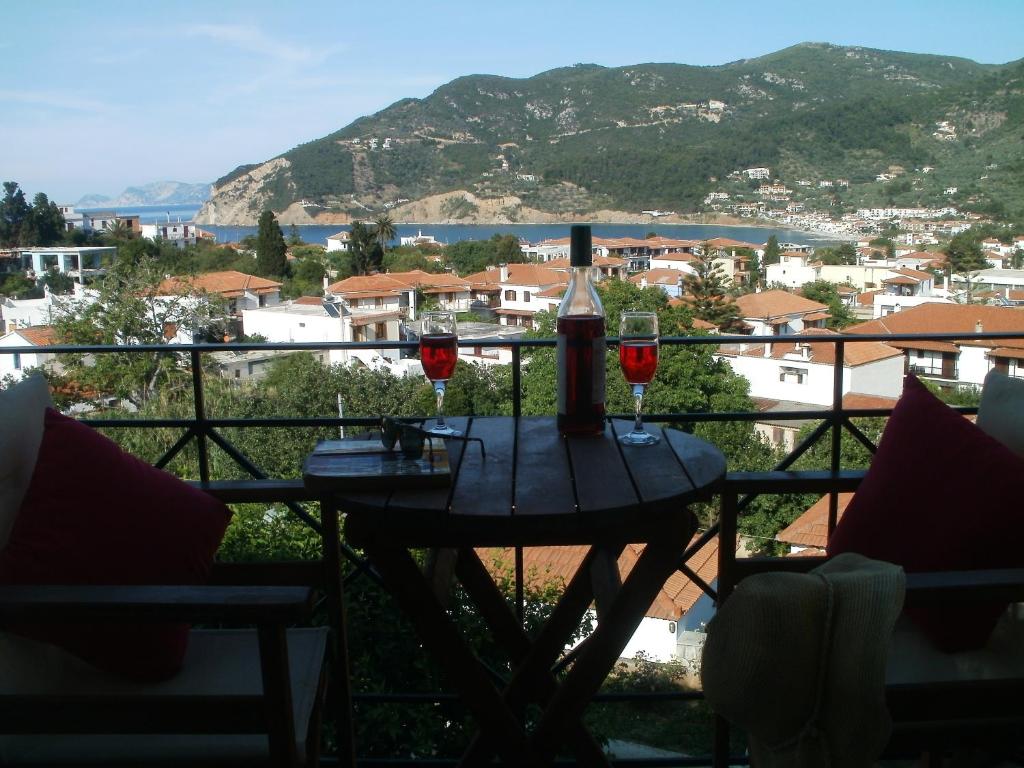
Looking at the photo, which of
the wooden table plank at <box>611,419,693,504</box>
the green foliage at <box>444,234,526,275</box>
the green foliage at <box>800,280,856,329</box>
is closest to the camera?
the wooden table plank at <box>611,419,693,504</box>

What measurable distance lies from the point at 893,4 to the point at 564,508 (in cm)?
5286

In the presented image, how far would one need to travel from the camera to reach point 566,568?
372cm

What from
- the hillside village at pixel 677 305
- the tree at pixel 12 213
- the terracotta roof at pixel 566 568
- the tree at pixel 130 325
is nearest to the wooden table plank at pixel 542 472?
the terracotta roof at pixel 566 568

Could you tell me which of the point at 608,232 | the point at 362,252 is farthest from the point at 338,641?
the point at 362,252

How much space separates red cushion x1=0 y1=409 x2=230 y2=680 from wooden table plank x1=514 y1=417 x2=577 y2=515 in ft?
1.69

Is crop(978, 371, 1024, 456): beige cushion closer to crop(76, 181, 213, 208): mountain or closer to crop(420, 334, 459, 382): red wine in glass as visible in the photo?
crop(420, 334, 459, 382): red wine in glass

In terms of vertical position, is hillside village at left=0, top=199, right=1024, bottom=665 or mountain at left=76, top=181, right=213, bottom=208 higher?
mountain at left=76, top=181, right=213, bottom=208

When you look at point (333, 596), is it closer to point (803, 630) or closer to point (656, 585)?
point (656, 585)

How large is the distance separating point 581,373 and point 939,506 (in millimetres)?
566

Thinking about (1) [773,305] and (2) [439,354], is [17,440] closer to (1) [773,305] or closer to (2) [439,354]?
(2) [439,354]

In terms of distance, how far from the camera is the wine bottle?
128 centimetres

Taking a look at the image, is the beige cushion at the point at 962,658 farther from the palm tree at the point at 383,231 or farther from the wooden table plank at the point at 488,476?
the palm tree at the point at 383,231

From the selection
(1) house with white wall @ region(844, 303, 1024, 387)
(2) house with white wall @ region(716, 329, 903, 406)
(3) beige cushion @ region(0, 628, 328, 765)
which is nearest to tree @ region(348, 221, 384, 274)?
(2) house with white wall @ region(716, 329, 903, 406)

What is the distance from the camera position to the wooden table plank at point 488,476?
1.02 metres
